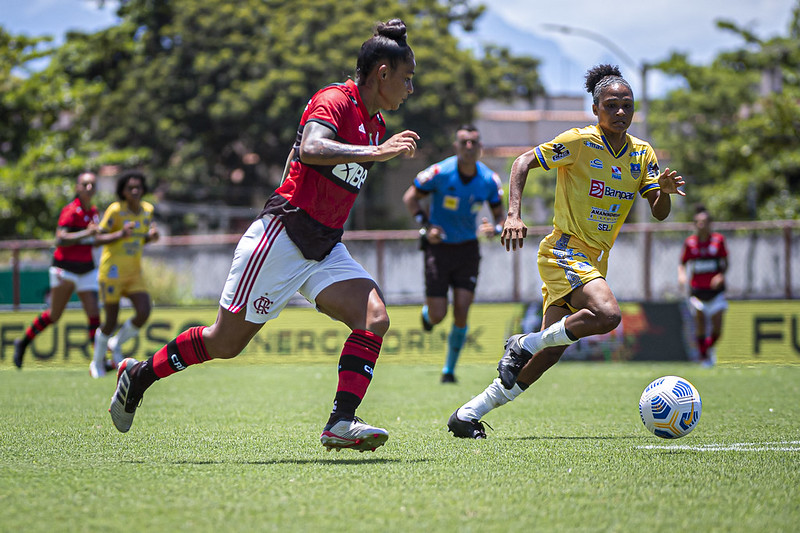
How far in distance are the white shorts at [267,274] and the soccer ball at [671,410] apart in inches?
79.2

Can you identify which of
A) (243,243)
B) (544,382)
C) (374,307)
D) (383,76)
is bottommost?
(544,382)

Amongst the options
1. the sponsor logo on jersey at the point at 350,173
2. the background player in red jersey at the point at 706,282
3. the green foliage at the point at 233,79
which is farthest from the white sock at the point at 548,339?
the green foliage at the point at 233,79

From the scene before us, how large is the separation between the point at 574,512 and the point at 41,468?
8.73ft

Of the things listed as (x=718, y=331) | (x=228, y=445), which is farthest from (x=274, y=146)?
(x=228, y=445)

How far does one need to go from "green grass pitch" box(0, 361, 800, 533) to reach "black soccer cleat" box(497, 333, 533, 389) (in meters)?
0.37

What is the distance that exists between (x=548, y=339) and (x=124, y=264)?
735 cm

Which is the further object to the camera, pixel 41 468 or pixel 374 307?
pixel 374 307

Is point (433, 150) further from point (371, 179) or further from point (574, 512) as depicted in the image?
point (574, 512)

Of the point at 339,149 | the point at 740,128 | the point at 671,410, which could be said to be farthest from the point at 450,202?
the point at 740,128

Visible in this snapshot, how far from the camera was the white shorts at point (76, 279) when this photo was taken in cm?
1206

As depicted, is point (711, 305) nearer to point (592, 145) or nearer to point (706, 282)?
point (706, 282)

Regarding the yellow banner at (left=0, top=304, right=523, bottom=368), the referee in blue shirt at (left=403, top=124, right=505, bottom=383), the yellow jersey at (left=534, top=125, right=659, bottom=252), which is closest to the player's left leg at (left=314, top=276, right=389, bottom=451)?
the yellow jersey at (left=534, top=125, right=659, bottom=252)

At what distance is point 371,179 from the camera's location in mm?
40844

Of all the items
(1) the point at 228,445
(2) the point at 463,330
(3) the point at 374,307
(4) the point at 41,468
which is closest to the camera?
(4) the point at 41,468
